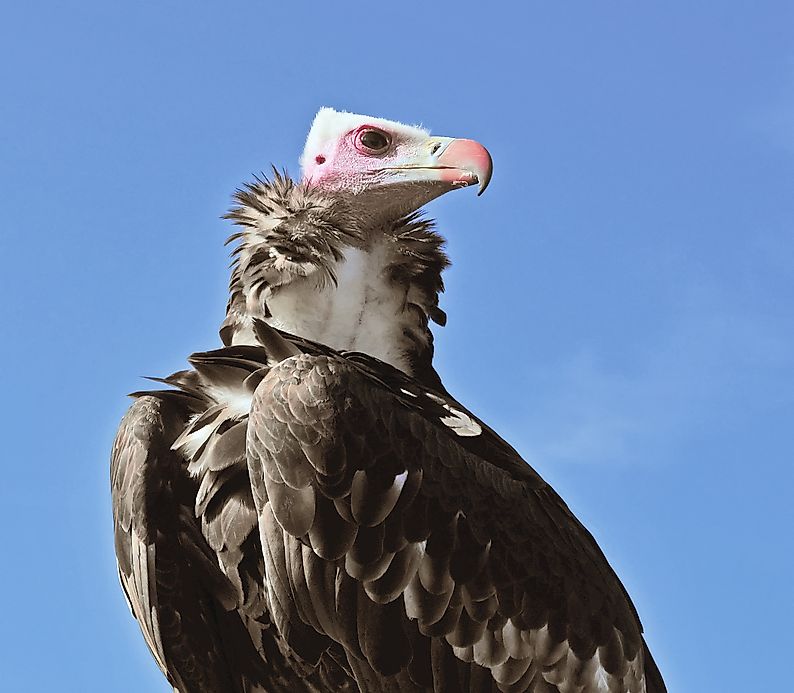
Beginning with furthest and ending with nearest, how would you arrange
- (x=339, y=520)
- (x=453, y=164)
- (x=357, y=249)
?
(x=453, y=164) < (x=357, y=249) < (x=339, y=520)

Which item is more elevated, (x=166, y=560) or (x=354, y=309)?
(x=354, y=309)

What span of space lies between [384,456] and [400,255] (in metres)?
1.49

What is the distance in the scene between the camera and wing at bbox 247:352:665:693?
207 inches

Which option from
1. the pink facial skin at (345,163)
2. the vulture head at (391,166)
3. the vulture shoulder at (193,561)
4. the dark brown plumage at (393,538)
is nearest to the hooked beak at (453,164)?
the vulture head at (391,166)

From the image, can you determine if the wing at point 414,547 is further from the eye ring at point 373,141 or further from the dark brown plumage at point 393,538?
the eye ring at point 373,141

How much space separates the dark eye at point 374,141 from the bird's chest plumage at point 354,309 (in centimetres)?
83

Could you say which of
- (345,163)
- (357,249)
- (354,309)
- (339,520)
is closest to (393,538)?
(339,520)

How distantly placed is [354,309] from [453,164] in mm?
1033

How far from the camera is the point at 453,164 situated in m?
6.90

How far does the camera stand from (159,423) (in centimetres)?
584

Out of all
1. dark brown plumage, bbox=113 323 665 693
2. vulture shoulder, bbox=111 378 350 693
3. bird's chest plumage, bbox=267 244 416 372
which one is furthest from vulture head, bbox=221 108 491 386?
vulture shoulder, bbox=111 378 350 693

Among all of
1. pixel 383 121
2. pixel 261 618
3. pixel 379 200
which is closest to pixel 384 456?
pixel 261 618

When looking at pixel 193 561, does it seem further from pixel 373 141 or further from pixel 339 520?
pixel 373 141

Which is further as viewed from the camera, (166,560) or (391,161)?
(391,161)
